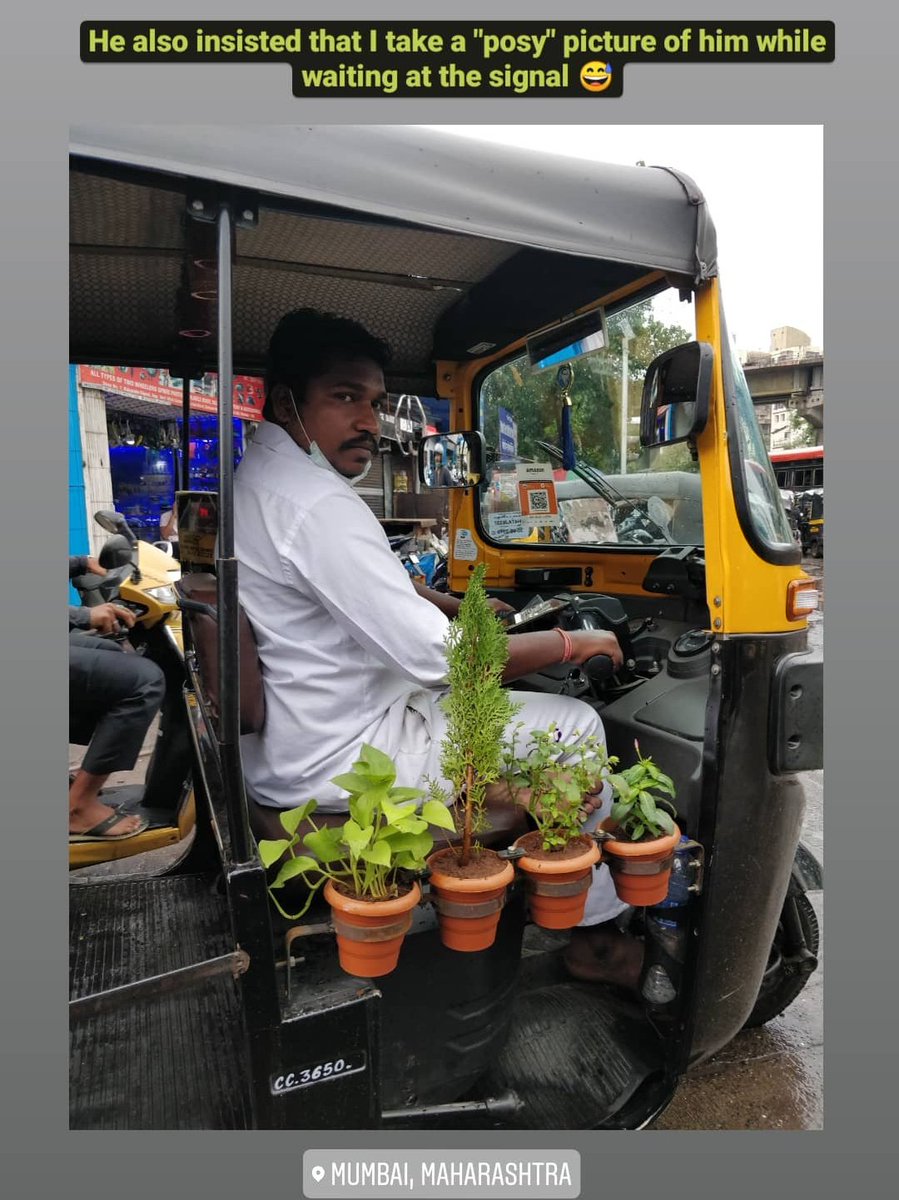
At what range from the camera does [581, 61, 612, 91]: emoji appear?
1.53 meters

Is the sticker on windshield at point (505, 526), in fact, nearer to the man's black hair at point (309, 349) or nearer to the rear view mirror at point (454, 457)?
the rear view mirror at point (454, 457)

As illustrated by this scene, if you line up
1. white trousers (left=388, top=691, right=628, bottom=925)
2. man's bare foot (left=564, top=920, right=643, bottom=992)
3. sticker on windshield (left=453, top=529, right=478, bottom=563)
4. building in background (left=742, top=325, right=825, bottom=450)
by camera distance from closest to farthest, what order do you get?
1. white trousers (left=388, top=691, right=628, bottom=925)
2. man's bare foot (left=564, top=920, right=643, bottom=992)
3. sticker on windshield (left=453, top=529, right=478, bottom=563)
4. building in background (left=742, top=325, right=825, bottom=450)

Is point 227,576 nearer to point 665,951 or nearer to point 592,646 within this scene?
point 592,646

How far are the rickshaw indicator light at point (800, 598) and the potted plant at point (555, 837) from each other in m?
0.69

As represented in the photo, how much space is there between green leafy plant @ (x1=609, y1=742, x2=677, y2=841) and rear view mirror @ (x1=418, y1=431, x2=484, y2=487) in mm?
2105

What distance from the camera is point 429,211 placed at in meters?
1.58

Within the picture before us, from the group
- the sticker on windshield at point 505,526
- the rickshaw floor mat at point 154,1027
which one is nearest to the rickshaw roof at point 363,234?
the sticker on windshield at point 505,526

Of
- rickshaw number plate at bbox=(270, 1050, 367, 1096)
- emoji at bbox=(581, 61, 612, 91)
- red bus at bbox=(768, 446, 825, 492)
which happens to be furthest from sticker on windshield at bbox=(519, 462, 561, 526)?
red bus at bbox=(768, 446, 825, 492)

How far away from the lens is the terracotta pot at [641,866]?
74.4 inches

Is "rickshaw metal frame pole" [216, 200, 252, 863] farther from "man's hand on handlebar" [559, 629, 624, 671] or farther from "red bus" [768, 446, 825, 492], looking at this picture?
"red bus" [768, 446, 825, 492]

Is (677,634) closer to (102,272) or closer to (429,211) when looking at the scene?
(429,211)

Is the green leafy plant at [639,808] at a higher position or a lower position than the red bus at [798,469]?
lower

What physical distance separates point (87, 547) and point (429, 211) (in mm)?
9147

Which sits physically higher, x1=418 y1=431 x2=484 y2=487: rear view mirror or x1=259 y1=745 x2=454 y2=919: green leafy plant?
x1=418 y1=431 x2=484 y2=487: rear view mirror
